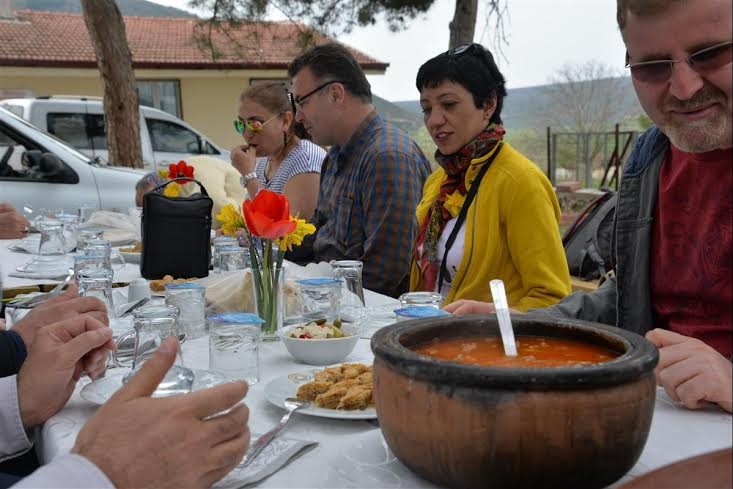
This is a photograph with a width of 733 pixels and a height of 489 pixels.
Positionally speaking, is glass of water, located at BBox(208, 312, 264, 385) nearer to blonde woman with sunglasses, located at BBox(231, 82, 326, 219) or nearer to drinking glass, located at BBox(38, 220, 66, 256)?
drinking glass, located at BBox(38, 220, 66, 256)

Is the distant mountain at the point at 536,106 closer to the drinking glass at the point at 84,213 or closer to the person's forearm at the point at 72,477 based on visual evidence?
the drinking glass at the point at 84,213

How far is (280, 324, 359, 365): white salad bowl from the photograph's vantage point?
1771 mm

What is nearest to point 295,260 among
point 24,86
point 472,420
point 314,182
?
point 314,182

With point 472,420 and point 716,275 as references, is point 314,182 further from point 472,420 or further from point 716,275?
point 472,420

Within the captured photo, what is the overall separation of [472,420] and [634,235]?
123 centimetres

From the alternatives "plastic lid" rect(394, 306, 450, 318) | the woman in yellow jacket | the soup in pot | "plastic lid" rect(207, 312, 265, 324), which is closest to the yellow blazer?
the woman in yellow jacket

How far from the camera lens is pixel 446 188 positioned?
3145 millimetres

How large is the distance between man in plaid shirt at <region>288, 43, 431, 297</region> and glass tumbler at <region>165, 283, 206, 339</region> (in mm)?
1459

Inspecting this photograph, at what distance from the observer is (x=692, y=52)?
1354mm

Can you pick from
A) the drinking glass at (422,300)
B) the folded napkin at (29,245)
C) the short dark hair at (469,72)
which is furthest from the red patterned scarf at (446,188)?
the folded napkin at (29,245)

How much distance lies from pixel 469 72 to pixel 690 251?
4.85 feet

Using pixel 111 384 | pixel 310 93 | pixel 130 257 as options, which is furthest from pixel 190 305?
pixel 310 93

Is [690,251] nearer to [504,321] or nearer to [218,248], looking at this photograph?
[504,321]

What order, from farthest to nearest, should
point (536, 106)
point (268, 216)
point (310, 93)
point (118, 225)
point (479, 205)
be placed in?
point (536, 106)
point (118, 225)
point (310, 93)
point (479, 205)
point (268, 216)
